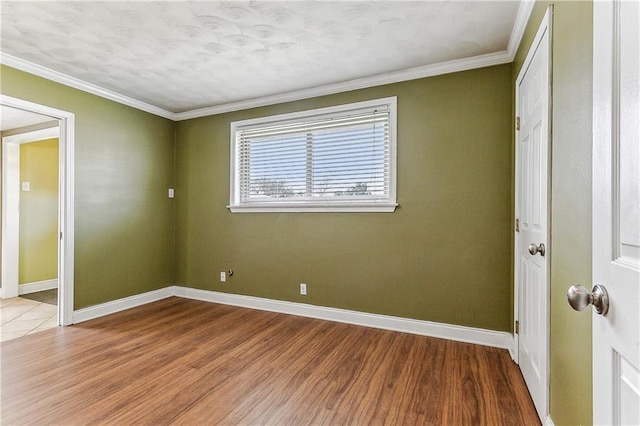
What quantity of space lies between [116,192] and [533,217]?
4.20 m

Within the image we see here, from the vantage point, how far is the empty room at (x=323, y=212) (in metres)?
1.27

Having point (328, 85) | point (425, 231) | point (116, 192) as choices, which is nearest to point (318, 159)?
point (328, 85)

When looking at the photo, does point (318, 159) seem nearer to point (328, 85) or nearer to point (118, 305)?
point (328, 85)

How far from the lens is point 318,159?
138 inches

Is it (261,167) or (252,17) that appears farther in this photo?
(261,167)

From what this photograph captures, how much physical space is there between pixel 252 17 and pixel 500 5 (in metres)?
1.71

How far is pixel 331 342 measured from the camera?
2.81 m

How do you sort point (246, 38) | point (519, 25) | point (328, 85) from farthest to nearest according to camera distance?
1. point (328, 85)
2. point (246, 38)
3. point (519, 25)

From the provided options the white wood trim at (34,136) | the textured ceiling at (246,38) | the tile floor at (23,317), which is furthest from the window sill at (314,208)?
the white wood trim at (34,136)

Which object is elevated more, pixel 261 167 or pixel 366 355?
pixel 261 167

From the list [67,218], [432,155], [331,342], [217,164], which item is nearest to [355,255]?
[331,342]

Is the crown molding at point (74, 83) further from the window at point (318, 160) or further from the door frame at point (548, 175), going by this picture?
the door frame at point (548, 175)

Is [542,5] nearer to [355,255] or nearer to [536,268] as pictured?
[536,268]

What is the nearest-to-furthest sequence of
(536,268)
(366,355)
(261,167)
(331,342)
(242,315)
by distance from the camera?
(536,268) → (366,355) → (331,342) → (242,315) → (261,167)
